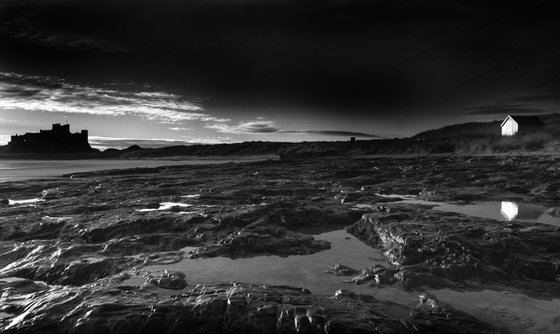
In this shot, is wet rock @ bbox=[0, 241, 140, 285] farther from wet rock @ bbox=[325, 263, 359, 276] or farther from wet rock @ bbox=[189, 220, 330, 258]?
wet rock @ bbox=[325, 263, 359, 276]

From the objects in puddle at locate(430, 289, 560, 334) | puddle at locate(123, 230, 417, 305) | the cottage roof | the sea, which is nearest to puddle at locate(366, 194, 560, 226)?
A: puddle at locate(123, 230, 417, 305)

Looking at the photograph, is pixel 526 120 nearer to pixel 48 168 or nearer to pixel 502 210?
pixel 502 210

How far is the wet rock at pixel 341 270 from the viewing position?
590cm

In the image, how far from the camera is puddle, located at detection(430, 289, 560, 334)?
13.1 ft

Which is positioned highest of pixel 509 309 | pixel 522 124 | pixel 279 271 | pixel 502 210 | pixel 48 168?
pixel 522 124

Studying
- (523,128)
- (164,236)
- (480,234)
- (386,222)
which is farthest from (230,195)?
(523,128)

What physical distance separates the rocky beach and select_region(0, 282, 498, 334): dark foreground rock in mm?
14

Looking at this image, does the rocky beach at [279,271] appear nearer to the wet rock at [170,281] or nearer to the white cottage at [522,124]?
the wet rock at [170,281]

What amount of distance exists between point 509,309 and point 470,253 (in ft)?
5.71

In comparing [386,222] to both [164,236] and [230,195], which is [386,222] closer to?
[164,236]

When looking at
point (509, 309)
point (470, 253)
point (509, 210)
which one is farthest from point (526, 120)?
point (509, 309)

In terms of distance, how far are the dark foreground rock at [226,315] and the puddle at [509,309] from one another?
41 cm

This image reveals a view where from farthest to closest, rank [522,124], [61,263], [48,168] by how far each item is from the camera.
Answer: [522,124] → [48,168] → [61,263]

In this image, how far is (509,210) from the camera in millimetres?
10766
